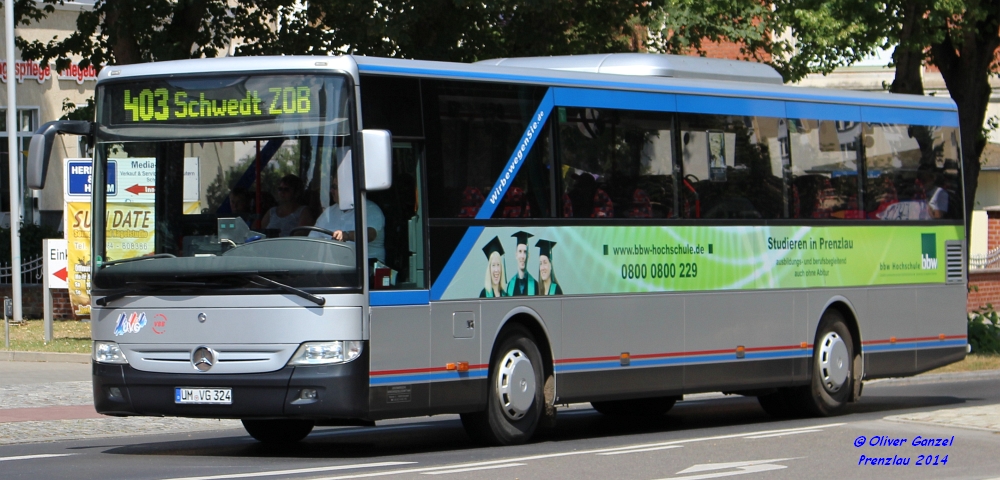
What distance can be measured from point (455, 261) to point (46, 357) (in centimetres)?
1122

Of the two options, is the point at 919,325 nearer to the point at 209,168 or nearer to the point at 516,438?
the point at 516,438

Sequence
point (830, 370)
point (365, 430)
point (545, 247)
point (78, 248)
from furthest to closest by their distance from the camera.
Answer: point (78, 248)
point (830, 370)
point (365, 430)
point (545, 247)

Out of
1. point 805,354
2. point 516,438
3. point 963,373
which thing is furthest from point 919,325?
point 516,438

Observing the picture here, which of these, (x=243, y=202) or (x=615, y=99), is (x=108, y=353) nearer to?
(x=243, y=202)

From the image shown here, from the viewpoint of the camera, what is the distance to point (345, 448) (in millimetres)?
12844

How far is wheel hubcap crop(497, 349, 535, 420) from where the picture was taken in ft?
41.3

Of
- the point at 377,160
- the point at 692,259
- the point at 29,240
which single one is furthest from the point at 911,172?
the point at 29,240

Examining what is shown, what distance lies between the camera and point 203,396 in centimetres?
1136

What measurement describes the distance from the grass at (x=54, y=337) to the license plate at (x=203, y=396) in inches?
446

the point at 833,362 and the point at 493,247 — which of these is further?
the point at 833,362

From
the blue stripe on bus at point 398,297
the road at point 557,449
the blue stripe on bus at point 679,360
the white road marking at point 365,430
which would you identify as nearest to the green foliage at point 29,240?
the road at point 557,449

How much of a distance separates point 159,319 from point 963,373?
1342 centimetres

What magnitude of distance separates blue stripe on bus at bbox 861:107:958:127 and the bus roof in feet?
0.21

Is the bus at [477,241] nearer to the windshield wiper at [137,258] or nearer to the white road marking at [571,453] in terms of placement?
the windshield wiper at [137,258]
